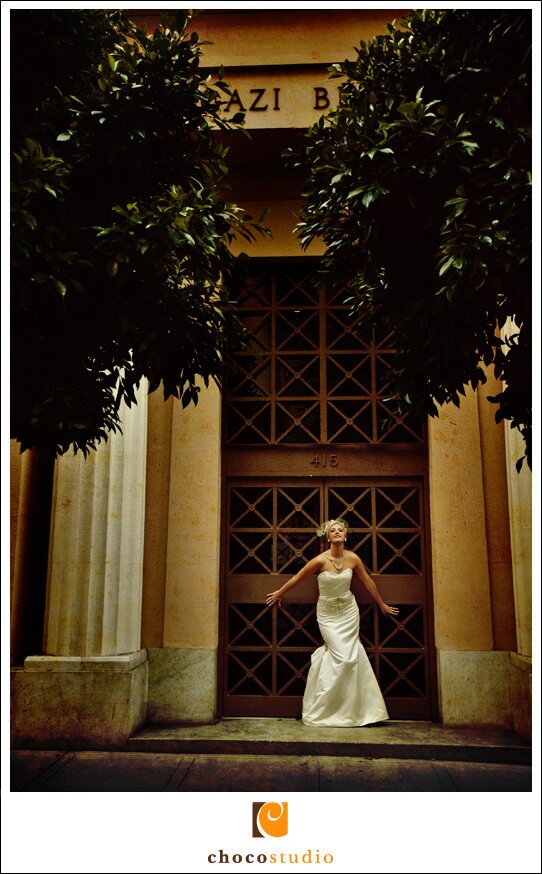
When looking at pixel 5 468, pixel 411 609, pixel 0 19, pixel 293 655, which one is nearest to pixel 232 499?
pixel 293 655

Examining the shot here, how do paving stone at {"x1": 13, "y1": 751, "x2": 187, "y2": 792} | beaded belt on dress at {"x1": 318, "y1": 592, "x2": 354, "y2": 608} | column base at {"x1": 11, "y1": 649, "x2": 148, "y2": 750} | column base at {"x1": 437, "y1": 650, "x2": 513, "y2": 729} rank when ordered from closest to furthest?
paving stone at {"x1": 13, "y1": 751, "x2": 187, "y2": 792}
column base at {"x1": 11, "y1": 649, "x2": 148, "y2": 750}
column base at {"x1": 437, "y1": 650, "x2": 513, "y2": 729}
beaded belt on dress at {"x1": 318, "y1": 592, "x2": 354, "y2": 608}

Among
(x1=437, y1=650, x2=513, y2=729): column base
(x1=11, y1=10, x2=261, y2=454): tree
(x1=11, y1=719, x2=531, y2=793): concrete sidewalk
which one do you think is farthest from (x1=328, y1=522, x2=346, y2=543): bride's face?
(x1=11, y1=10, x2=261, y2=454): tree

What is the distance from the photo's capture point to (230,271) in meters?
4.54

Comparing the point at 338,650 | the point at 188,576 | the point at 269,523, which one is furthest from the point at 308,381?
the point at 338,650

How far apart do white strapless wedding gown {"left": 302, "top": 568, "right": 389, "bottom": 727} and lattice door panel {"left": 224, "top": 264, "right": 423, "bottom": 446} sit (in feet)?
5.74

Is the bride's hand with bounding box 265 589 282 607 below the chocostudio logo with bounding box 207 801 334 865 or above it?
above

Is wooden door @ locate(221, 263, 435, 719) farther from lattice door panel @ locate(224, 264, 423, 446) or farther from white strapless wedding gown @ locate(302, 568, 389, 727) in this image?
white strapless wedding gown @ locate(302, 568, 389, 727)

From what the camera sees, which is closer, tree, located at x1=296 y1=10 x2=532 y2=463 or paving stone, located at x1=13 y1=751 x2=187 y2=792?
tree, located at x1=296 y1=10 x2=532 y2=463

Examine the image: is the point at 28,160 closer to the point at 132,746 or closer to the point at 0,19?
the point at 0,19

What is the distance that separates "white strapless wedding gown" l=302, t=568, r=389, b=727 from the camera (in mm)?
6484

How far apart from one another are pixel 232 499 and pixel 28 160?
470 cm

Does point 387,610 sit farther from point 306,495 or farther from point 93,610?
point 93,610

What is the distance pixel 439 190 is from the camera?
3.91m

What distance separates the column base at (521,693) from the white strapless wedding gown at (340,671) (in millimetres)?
1326
